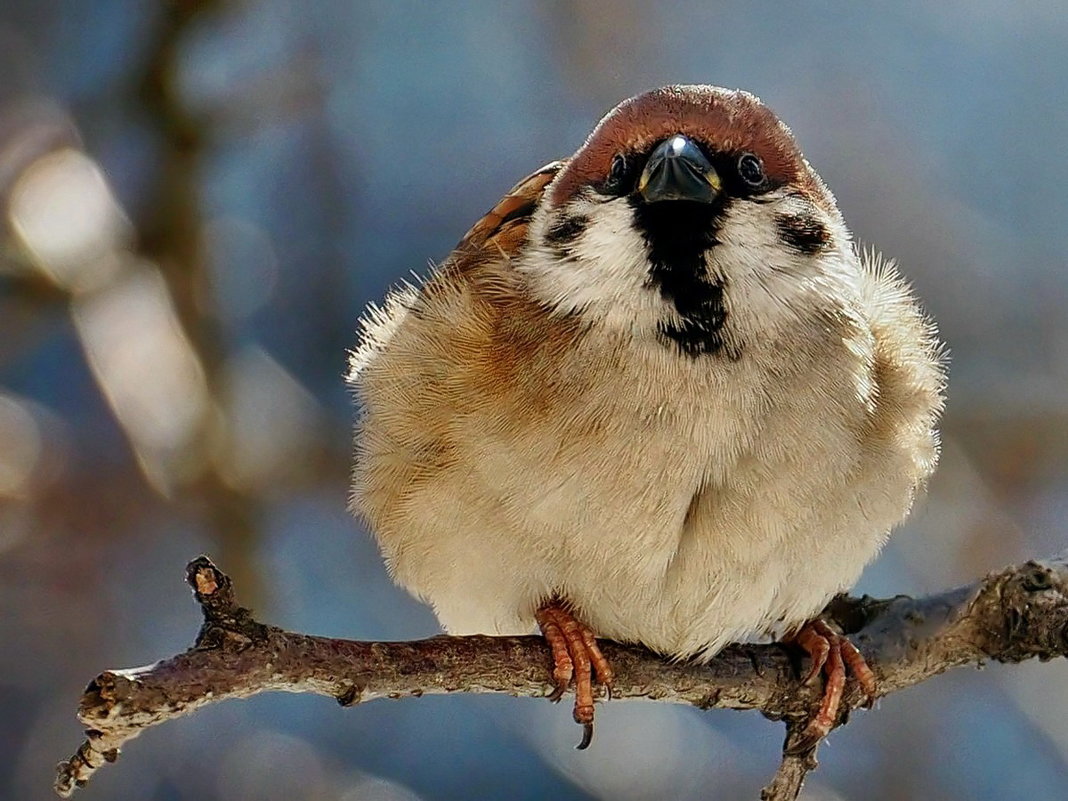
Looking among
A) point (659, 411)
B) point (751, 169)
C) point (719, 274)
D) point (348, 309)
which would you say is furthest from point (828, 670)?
point (348, 309)

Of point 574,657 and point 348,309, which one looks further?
point 348,309

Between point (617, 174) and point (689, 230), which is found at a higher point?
point (617, 174)

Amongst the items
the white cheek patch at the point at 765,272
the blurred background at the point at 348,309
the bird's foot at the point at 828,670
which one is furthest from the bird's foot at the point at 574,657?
the blurred background at the point at 348,309

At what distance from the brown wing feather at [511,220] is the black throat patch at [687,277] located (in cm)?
32

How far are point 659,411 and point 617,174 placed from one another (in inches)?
16.0

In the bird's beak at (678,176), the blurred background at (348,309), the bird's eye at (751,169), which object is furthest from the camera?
the blurred background at (348,309)

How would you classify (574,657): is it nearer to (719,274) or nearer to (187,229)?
(719,274)

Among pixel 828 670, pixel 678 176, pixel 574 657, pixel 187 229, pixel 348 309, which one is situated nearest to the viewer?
pixel 678 176

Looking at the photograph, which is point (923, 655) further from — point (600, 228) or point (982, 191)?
point (982, 191)

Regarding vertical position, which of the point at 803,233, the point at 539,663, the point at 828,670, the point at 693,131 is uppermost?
the point at 693,131

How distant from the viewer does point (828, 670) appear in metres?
2.48

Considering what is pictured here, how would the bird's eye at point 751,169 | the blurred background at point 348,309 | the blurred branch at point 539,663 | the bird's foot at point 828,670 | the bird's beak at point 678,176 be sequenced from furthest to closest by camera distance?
1. the blurred background at point 348,309
2. the bird's foot at point 828,670
3. the bird's eye at point 751,169
4. the bird's beak at point 678,176
5. the blurred branch at point 539,663

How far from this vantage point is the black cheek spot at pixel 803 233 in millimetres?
2252

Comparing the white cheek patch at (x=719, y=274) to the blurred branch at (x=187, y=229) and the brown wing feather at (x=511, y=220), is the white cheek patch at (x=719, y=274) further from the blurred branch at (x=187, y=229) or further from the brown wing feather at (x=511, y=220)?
the blurred branch at (x=187, y=229)
